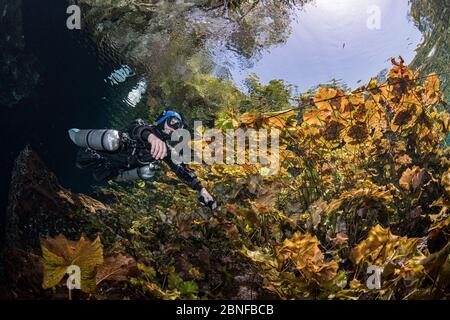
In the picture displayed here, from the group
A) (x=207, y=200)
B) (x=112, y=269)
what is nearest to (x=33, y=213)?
(x=112, y=269)

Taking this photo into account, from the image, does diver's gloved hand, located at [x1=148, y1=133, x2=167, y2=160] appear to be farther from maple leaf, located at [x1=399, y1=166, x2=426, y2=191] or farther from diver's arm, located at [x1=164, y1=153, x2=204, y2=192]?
maple leaf, located at [x1=399, y1=166, x2=426, y2=191]

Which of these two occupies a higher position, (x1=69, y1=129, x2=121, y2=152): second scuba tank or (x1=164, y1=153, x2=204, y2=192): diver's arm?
(x1=69, y1=129, x2=121, y2=152): second scuba tank

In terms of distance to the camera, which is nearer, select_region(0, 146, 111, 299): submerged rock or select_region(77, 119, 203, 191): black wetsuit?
select_region(0, 146, 111, 299): submerged rock

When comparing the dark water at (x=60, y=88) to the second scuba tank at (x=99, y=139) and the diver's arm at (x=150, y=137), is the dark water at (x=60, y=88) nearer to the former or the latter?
the second scuba tank at (x=99, y=139)

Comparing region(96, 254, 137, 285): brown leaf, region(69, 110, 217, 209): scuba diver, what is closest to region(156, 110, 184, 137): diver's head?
region(69, 110, 217, 209): scuba diver

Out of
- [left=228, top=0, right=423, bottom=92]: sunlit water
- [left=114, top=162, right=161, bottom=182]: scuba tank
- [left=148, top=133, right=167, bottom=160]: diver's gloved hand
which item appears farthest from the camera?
[left=114, top=162, right=161, bottom=182]: scuba tank

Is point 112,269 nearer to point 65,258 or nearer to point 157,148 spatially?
point 65,258

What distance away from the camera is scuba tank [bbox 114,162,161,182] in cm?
327

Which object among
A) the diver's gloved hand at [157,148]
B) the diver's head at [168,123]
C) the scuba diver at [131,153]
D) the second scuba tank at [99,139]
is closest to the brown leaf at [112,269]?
the diver's gloved hand at [157,148]

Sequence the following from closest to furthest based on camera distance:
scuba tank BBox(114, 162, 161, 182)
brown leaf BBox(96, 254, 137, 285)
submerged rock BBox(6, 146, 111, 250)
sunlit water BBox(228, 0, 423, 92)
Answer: brown leaf BBox(96, 254, 137, 285) → submerged rock BBox(6, 146, 111, 250) → sunlit water BBox(228, 0, 423, 92) → scuba tank BBox(114, 162, 161, 182)

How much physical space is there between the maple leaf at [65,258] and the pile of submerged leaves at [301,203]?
18 centimetres

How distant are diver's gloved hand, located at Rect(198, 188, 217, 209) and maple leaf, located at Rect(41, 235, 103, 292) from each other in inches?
45.6
